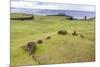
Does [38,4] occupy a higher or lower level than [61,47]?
higher

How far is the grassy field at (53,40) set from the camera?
2033mm

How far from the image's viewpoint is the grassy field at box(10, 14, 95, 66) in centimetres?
203

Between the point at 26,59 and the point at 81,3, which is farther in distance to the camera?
the point at 81,3

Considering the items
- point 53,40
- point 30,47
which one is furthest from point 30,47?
point 53,40

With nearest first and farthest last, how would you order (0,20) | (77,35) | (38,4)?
(0,20), (38,4), (77,35)

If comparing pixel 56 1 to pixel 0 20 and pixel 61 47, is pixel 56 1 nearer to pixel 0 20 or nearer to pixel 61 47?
pixel 61 47

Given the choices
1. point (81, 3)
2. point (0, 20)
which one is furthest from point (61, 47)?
point (0, 20)

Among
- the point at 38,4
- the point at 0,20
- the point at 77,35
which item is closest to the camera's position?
the point at 0,20

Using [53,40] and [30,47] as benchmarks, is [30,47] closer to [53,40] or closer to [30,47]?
[30,47]

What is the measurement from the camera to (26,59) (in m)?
2.06

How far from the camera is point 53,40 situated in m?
2.18
